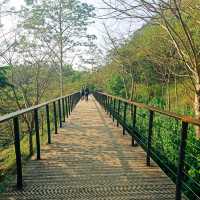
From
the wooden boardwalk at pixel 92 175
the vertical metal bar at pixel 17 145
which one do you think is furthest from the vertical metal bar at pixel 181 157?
the vertical metal bar at pixel 17 145

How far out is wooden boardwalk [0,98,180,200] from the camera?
388cm

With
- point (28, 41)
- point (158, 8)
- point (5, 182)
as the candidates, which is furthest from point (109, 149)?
point (28, 41)

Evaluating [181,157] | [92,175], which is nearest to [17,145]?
[92,175]

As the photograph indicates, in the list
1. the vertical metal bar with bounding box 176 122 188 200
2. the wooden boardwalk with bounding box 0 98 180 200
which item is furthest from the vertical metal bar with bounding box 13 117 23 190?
the vertical metal bar with bounding box 176 122 188 200

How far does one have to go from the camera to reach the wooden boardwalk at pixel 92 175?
12.7 feet

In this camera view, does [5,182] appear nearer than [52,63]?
Yes

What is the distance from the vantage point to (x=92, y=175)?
464 centimetres

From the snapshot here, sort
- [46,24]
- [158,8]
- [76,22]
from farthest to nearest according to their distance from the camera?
[76,22], [46,24], [158,8]

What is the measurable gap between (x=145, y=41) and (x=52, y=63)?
9.00m

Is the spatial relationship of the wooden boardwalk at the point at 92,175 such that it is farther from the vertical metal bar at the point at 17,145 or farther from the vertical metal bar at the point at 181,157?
the vertical metal bar at the point at 181,157

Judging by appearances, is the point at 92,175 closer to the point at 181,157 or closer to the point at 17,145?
the point at 17,145

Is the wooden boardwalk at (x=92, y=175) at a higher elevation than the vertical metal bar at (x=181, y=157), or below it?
below

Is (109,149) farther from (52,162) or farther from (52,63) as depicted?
(52,63)

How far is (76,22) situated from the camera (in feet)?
80.6
